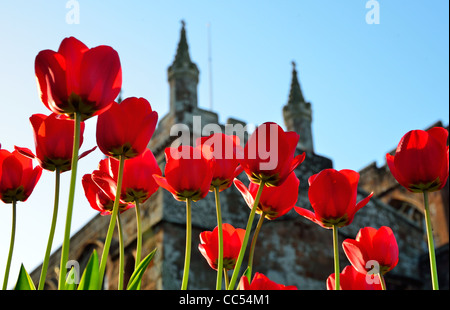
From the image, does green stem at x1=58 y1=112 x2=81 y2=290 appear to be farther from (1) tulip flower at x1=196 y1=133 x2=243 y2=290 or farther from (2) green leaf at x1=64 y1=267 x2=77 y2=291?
(1) tulip flower at x1=196 y1=133 x2=243 y2=290

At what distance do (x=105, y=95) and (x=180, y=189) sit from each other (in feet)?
0.73

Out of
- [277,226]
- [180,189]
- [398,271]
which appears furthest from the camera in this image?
[398,271]

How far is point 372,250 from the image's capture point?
117 centimetres

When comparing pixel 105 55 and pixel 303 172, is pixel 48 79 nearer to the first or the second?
pixel 105 55

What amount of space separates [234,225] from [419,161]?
9.81m

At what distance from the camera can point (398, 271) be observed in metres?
12.6

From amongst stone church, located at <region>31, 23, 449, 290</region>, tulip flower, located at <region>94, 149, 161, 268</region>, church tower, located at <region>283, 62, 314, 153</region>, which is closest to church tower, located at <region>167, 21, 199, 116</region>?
stone church, located at <region>31, 23, 449, 290</region>

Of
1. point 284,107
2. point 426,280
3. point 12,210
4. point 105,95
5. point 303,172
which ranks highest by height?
point 284,107

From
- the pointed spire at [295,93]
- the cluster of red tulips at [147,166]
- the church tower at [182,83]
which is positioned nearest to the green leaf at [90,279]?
the cluster of red tulips at [147,166]

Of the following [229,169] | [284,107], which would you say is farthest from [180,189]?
[284,107]

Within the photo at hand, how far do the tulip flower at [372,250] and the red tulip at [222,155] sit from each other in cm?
30

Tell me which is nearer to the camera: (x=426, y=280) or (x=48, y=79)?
(x=48, y=79)

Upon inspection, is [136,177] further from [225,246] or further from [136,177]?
[225,246]
